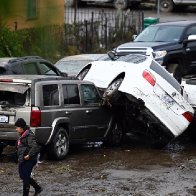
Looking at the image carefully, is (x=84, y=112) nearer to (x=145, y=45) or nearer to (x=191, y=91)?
(x=191, y=91)

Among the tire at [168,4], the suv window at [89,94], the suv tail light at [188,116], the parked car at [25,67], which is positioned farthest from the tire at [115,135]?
the tire at [168,4]

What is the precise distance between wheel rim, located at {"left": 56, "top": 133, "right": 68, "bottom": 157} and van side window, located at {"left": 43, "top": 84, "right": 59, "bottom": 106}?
2.04 ft

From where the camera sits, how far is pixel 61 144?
1162 cm

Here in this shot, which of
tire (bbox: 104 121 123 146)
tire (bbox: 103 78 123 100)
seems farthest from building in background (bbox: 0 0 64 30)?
tire (bbox: 104 121 123 146)

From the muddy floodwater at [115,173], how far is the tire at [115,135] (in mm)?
195

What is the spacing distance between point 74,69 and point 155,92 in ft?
16.7

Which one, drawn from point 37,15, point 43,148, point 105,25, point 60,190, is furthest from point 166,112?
point 105,25

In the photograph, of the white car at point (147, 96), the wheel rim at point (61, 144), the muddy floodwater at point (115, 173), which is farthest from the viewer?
the white car at point (147, 96)

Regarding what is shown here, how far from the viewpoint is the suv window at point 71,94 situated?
1197 centimetres

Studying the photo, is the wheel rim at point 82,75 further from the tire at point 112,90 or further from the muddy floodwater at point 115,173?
the muddy floodwater at point 115,173

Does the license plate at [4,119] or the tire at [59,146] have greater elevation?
the license plate at [4,119]

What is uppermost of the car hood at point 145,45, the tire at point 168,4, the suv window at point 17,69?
the tire at point 168,4

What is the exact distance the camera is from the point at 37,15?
1708 mm

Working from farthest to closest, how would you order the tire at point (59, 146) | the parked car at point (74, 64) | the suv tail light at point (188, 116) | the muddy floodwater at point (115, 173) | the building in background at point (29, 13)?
the parked car at point (74, 64) < the suv tail light at point (188, 116) < the tire at point (59, 146) < the muddy floodwater at point (115, 173) < the building in background at point (29, 13)
